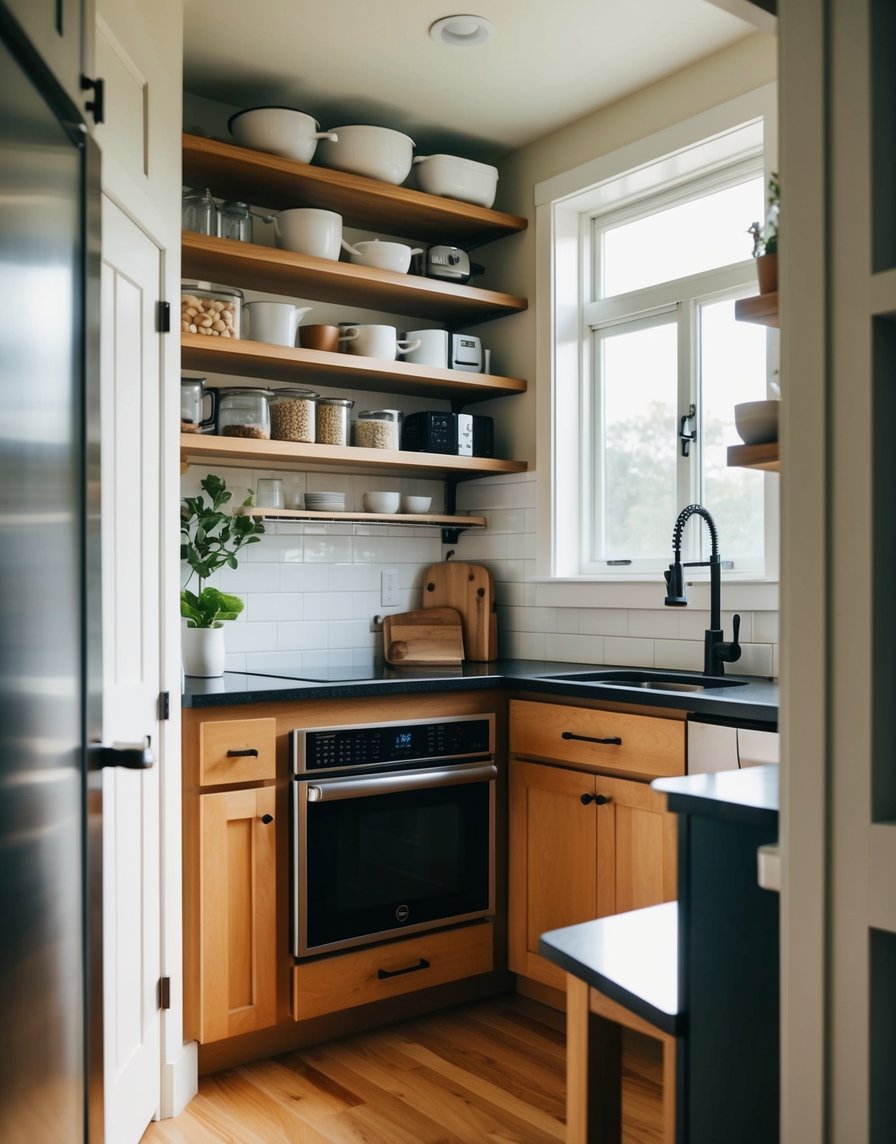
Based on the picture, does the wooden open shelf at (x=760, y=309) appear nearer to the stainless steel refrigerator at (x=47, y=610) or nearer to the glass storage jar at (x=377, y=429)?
the stainless steel refrigerator at (x=47, y=610)

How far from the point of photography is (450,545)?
13.1 feet

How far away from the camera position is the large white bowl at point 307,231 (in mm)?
3289

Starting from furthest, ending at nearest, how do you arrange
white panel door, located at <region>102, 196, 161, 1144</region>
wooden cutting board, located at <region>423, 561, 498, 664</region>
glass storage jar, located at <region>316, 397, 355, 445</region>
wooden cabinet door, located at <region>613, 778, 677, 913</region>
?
wooden cutting board, located at <region>423, 561, 498, 664</region>
glass storage jar, located at <region>316, 397, 355, 445</region>
wooden cabinet door, located at <region>613, 778, 677, 913</region>
white panel door, located at <region>102, 196, 161, 1144</region>

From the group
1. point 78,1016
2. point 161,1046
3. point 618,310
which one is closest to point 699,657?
point 618,310

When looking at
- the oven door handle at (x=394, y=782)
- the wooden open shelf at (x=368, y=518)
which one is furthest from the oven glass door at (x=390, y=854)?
the wooden open shelf at (x=368, y=518)

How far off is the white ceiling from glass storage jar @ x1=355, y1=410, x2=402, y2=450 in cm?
102

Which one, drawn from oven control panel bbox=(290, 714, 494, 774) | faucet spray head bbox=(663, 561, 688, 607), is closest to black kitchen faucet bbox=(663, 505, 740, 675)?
faucet spray head bbox=(663, 561, 688, 607)

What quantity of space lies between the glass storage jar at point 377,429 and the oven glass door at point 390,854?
3.61 feet

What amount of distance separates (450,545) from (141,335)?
186 cm

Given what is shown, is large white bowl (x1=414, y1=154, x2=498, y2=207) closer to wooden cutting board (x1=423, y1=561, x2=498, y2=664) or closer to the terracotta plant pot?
wooden cutting board (x1=423, y1=561, x2=498, y2=664)

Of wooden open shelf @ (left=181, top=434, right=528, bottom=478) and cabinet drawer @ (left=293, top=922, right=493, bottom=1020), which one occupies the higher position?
wooden open shelf @ (left=181, top=434, right=528, bottom=478)

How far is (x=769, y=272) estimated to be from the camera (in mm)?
1283

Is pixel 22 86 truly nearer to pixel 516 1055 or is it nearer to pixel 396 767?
pixel 396 767

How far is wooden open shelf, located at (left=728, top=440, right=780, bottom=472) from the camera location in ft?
4.53
